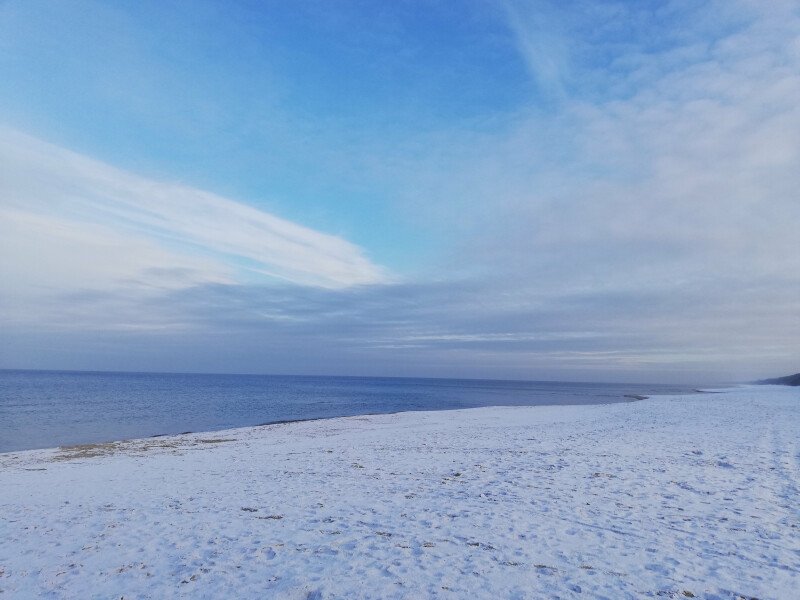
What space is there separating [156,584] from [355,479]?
744 cm

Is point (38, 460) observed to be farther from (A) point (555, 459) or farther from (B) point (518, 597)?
(B) point (518, 597)

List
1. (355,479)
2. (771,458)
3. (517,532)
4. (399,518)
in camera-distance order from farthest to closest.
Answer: (771,458), (355,479), (399,518), (517,532)

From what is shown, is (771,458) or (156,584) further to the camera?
(771,458)

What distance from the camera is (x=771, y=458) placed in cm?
1567

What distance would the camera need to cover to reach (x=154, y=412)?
5244 cm

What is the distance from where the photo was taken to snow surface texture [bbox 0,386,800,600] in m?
7.14

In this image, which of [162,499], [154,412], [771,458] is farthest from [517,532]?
[154,412]

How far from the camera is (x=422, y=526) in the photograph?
9.58 metres

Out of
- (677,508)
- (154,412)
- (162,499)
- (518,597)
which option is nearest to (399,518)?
(518,597)

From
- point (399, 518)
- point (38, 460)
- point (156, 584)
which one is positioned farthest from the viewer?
point (38, 460)

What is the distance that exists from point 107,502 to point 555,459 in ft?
46.1

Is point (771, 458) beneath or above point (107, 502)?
above

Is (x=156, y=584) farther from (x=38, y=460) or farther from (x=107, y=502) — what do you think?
(x=38, y=460)

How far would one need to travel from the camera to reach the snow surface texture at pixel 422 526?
23.4ft
